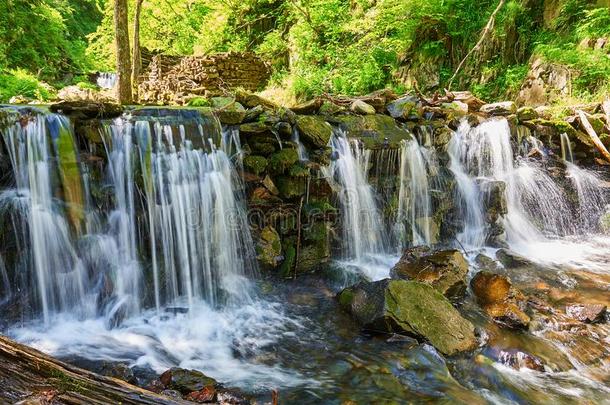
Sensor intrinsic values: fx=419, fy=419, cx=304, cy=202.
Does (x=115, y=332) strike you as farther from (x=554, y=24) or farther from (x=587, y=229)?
(x=554, y=24)

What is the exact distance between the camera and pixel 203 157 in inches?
249

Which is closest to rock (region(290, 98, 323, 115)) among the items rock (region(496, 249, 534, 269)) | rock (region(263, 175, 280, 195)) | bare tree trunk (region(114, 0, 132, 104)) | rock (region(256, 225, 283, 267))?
rock (region(263, 175, 280, 195))

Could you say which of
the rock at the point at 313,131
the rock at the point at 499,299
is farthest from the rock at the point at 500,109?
the rock at the point at 499,299

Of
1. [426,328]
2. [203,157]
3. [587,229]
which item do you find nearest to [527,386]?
[426,328]

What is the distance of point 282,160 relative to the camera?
662 centimetres

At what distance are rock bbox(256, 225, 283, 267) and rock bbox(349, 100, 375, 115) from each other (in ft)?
10.6

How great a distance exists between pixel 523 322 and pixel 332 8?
11.1 m

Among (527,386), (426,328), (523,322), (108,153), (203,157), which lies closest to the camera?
(527,386)

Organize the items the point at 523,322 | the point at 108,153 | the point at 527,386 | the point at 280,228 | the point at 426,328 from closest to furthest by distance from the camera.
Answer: the point at 527,386 < the point at 426,328 < the point at 523,322 < the point at 108,153 < the point at 280,228

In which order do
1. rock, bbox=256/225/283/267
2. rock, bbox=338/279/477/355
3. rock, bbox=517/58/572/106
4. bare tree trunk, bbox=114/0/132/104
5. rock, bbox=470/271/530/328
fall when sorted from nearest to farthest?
1. rock, bbox=338/279/477/355
2. rock, bbox=470/271/530/328
3. rock, bbox=256/225/283/267
4. bare tree trunk, bbox=114/0/132/104
5. rock, bbox=517/58/572/106

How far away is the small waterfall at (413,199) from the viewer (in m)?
8.01

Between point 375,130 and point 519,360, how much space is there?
4.81 metres

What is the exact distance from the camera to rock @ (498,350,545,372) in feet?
14.8

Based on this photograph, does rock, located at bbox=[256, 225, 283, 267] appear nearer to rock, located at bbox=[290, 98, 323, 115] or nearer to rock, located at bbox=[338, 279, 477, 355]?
rock, located at bbox=[338, 279, 477, 355]
